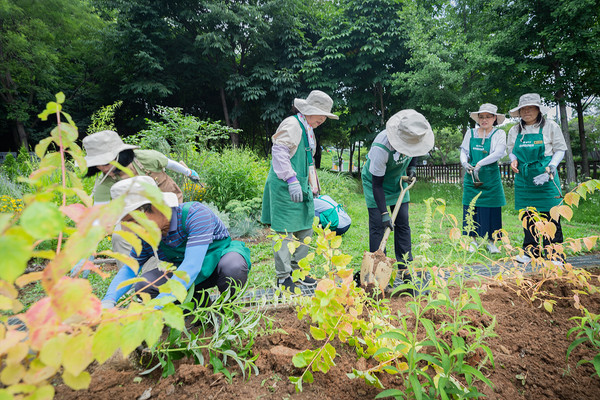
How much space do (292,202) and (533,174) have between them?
2.75 meters

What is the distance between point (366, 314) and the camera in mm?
1924

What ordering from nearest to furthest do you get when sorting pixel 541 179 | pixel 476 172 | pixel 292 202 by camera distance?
1. pixel 292 202
2. pixel 541 179
3. pixel 476 172

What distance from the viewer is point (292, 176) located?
109 inches

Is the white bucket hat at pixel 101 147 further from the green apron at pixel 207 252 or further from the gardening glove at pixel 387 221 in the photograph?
the gardening glove at pixel 387 221

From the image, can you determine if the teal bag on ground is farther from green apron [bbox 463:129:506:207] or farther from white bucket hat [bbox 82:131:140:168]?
white bucket hat [bbox 82:131:140:168]

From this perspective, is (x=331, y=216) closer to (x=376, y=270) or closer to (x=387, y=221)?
(x=387, y=221)

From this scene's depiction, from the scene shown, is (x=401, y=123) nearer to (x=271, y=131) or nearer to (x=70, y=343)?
(x=70, y=343)

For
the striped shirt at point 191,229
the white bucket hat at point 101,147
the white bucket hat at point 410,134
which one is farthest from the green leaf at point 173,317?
the white bucket hat at point 410,134

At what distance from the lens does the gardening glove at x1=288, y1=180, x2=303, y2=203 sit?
2.75 meters

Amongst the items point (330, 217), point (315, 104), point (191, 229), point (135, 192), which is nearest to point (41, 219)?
point (135, 192)

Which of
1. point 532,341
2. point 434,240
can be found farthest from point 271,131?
point 532,341

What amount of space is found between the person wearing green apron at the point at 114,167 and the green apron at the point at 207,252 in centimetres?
40

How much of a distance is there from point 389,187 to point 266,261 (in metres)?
1.85

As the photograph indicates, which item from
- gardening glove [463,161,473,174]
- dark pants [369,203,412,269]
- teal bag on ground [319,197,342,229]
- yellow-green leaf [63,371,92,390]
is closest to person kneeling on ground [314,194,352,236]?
teal bag on ground [319,197,342,229]
